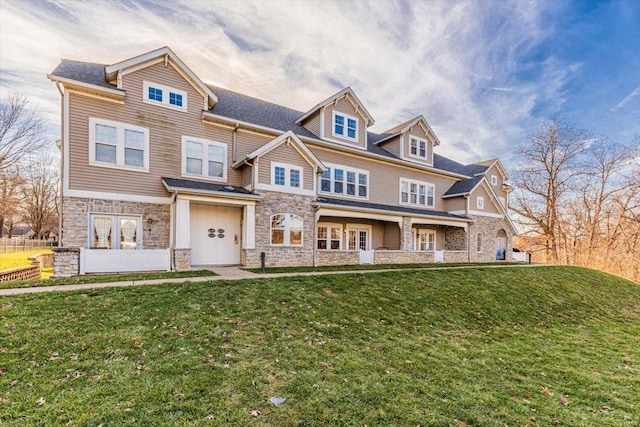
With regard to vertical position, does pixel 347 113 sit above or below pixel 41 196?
above

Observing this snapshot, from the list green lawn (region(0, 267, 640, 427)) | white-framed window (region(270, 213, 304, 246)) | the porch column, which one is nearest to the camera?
green lawn (region(0, 267, 640, 427))

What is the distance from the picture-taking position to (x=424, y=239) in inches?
855

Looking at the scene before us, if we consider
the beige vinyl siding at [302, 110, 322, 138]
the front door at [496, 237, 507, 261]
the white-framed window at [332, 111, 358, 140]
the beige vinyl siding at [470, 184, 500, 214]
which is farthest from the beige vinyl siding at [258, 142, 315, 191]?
the front door at [496, 237, 507, 261]

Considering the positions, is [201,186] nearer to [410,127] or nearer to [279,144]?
[279,144]

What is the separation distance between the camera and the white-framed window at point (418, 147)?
2084 centimetres

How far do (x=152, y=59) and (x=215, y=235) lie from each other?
25.8 feet

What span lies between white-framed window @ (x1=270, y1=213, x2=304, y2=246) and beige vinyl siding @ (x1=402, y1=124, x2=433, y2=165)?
34.1ft

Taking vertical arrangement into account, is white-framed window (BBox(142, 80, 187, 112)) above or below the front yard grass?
above

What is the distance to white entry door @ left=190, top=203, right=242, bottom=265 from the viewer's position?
43.2 ft

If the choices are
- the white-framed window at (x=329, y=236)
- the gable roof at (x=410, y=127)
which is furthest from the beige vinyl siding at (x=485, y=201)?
the white-framed window at (x=329, y=236)

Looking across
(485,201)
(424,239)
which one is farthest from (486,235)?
(424,239)

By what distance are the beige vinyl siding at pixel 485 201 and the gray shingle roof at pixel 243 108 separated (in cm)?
273

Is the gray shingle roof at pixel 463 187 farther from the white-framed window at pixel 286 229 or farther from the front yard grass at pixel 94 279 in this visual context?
the front yard grass at pixel 94 279

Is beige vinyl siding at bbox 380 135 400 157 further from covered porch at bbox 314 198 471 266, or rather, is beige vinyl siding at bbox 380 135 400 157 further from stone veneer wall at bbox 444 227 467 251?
stone veneer wall at bbox 444 227 467 251
